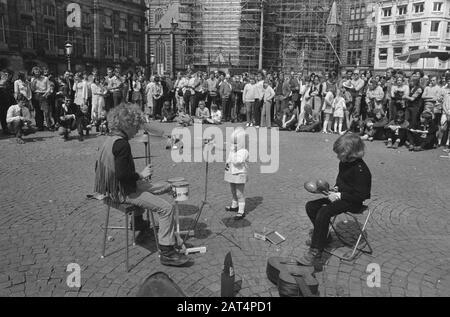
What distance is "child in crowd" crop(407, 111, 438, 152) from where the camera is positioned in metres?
12.4

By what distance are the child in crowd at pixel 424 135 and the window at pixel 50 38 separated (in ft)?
164

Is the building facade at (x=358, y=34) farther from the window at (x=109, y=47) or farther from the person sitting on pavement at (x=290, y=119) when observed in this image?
the person sitting on pavement at (x=290, y=119)

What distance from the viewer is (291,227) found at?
5902mm

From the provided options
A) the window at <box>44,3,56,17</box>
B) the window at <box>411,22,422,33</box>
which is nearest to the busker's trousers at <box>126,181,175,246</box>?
the window at <box>44,3,56,17</box>

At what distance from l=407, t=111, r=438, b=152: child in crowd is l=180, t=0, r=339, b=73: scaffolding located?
115 feet

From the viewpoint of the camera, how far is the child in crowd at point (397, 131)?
12859 millimetres

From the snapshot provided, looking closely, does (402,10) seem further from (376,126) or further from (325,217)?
(325,217)

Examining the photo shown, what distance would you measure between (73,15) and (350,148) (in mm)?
58372

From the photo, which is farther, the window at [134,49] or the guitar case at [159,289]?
the window at [134,49]

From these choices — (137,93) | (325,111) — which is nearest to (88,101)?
(137,93)

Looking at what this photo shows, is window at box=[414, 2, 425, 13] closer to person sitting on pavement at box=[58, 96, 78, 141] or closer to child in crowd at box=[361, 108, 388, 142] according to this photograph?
child in crowd at box=[361, 108, 388, 142]

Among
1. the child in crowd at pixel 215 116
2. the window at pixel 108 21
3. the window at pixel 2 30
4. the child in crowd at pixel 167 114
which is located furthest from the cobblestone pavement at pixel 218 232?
the window at pixel 108 21

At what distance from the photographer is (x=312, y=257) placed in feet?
15.3
